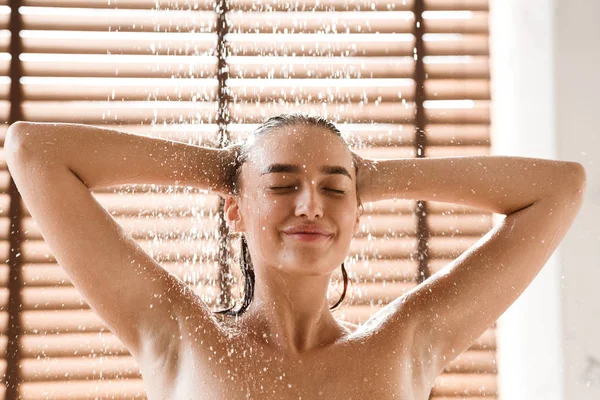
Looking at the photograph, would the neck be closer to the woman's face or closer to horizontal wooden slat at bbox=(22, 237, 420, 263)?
the woman's face

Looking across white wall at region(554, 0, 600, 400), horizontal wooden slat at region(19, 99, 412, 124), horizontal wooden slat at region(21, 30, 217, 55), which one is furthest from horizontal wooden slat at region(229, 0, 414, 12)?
white wall at region(554, 0, 600, 400)

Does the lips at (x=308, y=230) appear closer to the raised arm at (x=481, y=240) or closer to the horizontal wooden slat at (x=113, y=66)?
the raised arm at (x=481, y=240)

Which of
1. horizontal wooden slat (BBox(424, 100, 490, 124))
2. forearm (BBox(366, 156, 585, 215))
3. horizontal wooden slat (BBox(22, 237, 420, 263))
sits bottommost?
horizontal wooden slat (BBox(22, 237, 420, 263))

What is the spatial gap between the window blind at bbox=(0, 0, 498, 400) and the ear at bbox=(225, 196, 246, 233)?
0.77 meters

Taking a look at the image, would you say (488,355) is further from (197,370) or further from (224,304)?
(197,370)

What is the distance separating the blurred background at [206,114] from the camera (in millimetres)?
1780

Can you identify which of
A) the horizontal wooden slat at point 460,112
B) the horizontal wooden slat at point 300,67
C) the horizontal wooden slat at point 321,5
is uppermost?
the horizontal wooden slat at point 321,5

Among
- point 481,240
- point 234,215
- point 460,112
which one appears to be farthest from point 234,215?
point 460,112

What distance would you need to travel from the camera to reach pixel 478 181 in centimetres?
106

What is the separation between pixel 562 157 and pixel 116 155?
951mm

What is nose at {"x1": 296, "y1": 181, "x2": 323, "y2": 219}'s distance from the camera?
88 cm

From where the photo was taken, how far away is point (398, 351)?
0.97 metres

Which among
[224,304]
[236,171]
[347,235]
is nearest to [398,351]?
[347,235]

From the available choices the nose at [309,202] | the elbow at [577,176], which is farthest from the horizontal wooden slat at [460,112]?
the nose at [309,202]
